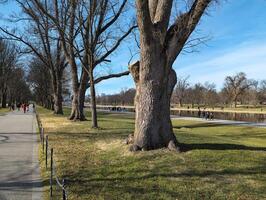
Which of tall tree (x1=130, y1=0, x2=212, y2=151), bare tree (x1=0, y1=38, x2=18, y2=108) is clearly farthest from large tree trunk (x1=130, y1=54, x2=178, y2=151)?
bare tree (x1=0, y1=38, x2=18, y2=108)

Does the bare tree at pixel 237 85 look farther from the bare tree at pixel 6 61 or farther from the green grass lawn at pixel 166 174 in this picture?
the green grass lawn at pixel 166 174

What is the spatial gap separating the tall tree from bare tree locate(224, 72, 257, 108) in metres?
137

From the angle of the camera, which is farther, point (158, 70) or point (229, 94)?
point (229, 94)

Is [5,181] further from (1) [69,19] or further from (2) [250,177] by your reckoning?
(1) [69,19]

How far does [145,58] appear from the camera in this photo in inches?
444

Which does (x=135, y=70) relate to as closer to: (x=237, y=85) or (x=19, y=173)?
(x=19, y=173)

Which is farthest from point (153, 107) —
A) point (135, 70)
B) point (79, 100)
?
point (79, 100)

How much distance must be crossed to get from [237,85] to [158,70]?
140611mm

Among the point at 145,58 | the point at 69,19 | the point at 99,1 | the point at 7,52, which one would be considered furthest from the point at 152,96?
the point at 7,52

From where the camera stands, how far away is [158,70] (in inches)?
445

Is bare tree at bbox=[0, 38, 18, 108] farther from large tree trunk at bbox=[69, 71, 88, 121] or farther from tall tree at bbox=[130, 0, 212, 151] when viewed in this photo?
tall tree at bbox=[130, 0, 212, 151]

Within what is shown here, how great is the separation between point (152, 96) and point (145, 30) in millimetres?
Answer: 1779

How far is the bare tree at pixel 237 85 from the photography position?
145938mm

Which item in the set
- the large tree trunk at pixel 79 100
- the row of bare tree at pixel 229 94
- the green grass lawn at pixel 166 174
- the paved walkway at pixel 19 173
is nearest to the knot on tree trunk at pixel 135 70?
the green grass lawn at pixel 166 174
